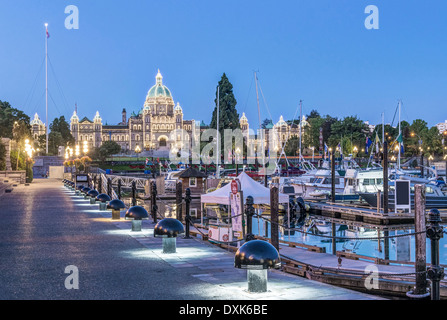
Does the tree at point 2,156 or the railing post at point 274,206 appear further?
the tree at point 2,156

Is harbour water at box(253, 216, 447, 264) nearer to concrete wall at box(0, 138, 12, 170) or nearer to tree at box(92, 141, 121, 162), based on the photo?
concrete wall at box(0, 138, 12, 170)

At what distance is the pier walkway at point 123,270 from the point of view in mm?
8375

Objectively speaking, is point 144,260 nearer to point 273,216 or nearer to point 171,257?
point 171,257

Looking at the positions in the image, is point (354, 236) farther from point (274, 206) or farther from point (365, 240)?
point (274, 206)

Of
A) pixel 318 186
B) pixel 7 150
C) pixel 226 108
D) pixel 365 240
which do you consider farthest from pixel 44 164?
pixel 365 240

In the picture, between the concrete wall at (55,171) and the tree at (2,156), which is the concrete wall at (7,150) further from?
the concrete wall at (55,171)

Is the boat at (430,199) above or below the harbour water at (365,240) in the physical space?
above

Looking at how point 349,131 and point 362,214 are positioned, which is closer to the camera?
point 362,214

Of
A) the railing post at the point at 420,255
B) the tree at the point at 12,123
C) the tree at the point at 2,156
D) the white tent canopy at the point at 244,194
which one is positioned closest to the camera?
the railing post at the point at 420,255

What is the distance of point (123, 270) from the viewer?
10.5 m

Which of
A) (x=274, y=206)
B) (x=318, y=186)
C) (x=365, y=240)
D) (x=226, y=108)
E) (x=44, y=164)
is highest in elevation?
(x=226, y=108)

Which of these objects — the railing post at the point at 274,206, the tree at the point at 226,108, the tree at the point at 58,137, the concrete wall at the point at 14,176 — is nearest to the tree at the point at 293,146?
the tree at the point at 226,108
